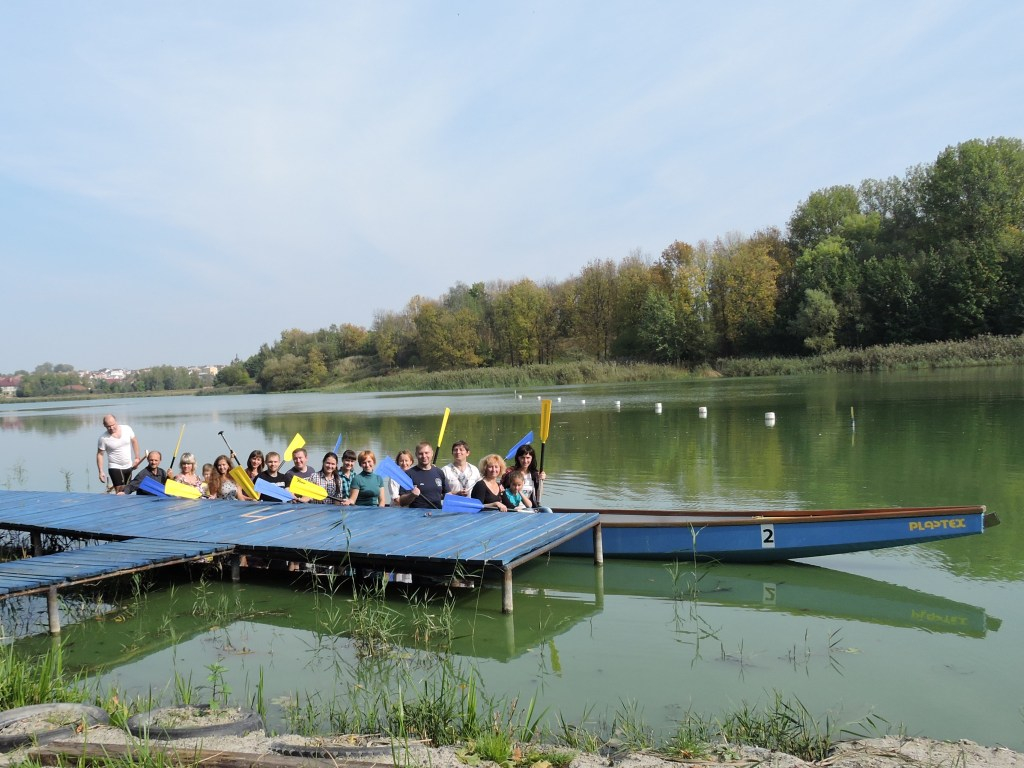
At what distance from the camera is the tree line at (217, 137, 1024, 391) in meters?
47.2

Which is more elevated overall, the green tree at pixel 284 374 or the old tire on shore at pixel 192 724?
the green tree at pixel 284 374

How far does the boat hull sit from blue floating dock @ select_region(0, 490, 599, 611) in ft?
1.69

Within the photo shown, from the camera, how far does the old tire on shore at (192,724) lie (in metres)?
3.65

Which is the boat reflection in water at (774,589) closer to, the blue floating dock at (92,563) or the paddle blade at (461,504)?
the paddle blade at (461,504)

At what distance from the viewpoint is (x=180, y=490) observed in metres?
9.95

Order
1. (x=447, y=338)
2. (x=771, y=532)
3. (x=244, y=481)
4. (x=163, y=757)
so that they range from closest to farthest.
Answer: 1. (x=163, y=757)
2. (x=771, y=532)
3. (x=244, y=481)
4. (x=447, y=338)

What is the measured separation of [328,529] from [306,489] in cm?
174

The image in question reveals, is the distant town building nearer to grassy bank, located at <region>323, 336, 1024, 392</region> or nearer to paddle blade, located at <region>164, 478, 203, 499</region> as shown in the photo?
grassy bank, located at <region>323, 336, 1024, 392</region>

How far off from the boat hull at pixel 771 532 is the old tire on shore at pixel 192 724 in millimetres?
4381

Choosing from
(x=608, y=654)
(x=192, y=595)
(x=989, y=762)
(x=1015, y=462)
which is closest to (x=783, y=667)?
(x=608, y=654)

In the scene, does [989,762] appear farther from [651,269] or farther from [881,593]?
[651,269]

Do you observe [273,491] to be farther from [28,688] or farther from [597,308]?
[597,308]

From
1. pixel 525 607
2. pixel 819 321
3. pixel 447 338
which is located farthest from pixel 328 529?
pixel 447 338

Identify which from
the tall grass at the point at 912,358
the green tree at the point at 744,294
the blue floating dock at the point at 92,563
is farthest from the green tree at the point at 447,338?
the blue floating dock at the point at 92,563
